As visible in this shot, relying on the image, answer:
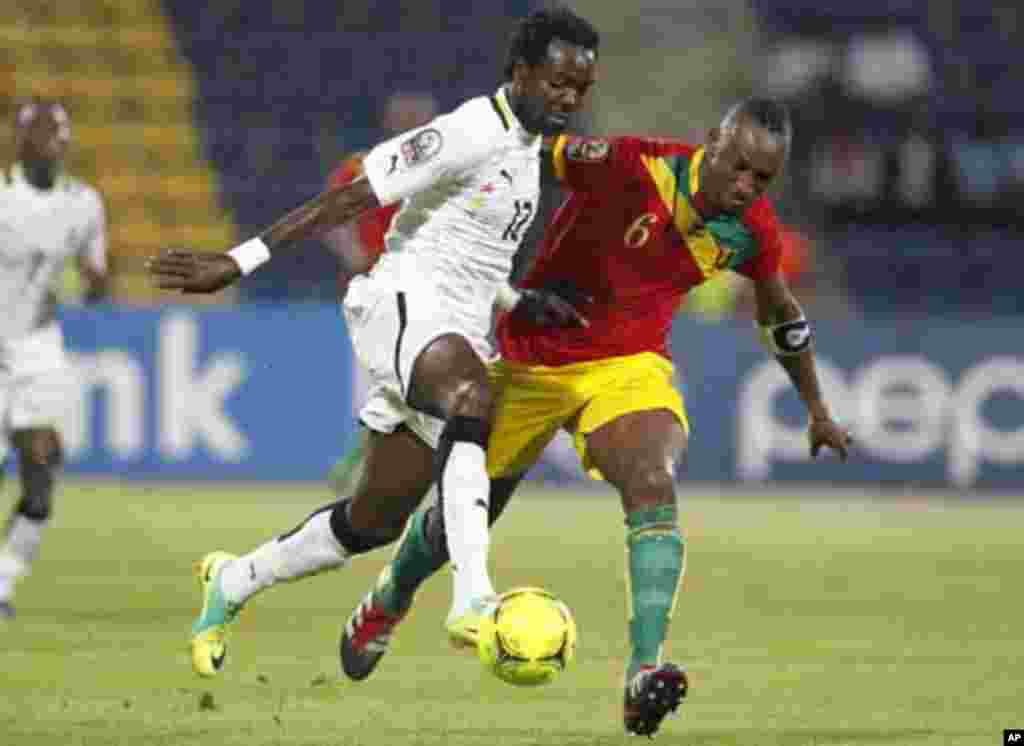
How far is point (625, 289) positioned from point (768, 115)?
773mm

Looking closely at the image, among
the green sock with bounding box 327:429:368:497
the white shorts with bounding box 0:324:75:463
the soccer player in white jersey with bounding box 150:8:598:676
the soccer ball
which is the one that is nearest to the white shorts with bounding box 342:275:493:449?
the soccer player in white jersey with bounding box 150:8:598:676

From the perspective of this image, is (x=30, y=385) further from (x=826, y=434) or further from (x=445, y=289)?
(x=826, y=434)

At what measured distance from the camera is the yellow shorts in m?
7.82

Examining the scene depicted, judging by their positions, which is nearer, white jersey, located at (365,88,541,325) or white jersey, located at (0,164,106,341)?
white jersey, located at (365,88,541,325)

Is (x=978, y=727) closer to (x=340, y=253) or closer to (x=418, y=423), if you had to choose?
(x=418, y=423)

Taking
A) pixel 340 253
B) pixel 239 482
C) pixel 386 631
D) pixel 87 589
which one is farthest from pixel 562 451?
pixel 386 631

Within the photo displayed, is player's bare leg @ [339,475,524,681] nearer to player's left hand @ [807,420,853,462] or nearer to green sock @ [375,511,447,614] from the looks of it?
green sock @ [375,511,447,614]

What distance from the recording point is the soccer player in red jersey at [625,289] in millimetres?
7691

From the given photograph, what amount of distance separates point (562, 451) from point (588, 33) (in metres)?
11.3

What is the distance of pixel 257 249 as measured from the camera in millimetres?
7191

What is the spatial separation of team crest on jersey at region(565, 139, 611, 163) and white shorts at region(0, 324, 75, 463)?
3.84 m

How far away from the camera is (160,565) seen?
13031 millimetres

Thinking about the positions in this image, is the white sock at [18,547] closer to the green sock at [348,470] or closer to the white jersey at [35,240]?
the white jersey at [35,240]

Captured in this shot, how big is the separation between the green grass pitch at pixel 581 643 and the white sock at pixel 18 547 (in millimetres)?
175
